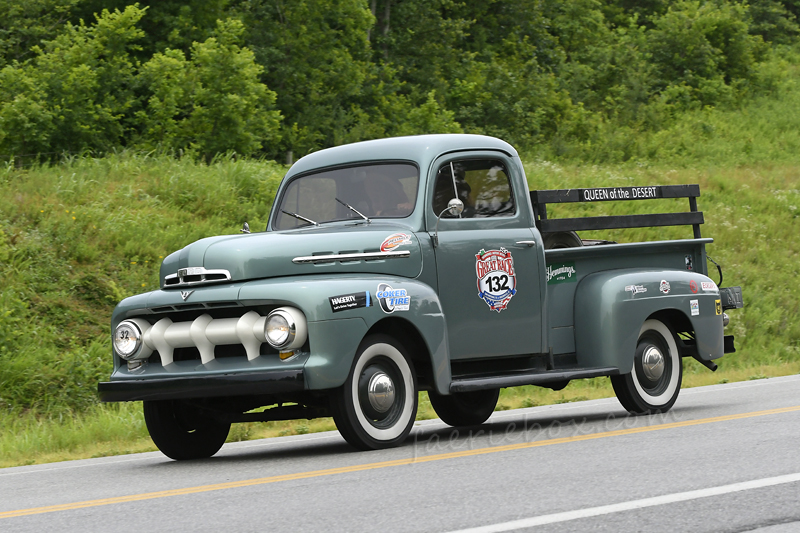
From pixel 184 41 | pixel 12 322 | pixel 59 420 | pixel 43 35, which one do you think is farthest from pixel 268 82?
pixel 59 420

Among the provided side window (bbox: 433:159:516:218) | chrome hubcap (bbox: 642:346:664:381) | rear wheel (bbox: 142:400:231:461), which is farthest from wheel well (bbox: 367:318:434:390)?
chrome hubcap (bbox: 642:346:664:381)

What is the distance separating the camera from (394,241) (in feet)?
26.2

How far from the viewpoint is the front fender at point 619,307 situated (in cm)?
923

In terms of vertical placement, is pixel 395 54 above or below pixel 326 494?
above

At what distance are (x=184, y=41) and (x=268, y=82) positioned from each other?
3.61 m

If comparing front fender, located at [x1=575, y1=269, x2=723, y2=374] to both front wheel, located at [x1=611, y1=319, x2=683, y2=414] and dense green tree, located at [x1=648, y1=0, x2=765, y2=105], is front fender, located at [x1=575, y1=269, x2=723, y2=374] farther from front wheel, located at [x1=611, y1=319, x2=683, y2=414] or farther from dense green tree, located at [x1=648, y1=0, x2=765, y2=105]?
dense green tree, located at [x1=648, y1=0, x2=765, y2=105]

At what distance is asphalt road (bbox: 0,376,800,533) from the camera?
4.89 meters

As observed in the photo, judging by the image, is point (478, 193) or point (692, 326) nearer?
point (478, 193)

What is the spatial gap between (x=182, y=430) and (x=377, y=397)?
1.72 meters

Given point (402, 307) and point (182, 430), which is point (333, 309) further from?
point (182, 430)

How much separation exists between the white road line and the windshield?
363 centimetres

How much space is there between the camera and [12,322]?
46.5 ft

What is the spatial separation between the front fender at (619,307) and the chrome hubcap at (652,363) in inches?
13.3

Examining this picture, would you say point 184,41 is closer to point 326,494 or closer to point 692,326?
point 692,326
